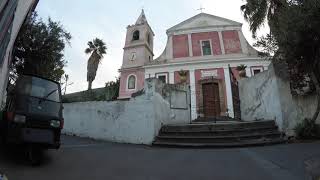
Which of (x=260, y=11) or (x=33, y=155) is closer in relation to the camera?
(x=33, y=155)

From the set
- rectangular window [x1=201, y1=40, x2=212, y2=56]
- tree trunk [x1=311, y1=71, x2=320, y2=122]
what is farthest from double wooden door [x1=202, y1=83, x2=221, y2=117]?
tree trunk [x1=311, y1=71, x2=320, y2=122]

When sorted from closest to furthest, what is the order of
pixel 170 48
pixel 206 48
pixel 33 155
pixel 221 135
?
pixel 33 155 < pixel 221 135 < pixel 206 48 < pixel 170 48

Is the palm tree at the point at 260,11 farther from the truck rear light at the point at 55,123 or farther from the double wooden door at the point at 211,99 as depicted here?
the truck rear light at the point at 55,123

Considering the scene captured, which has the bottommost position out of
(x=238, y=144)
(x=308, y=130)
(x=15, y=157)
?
(x=15, y=157)

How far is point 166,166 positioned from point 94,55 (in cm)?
2263

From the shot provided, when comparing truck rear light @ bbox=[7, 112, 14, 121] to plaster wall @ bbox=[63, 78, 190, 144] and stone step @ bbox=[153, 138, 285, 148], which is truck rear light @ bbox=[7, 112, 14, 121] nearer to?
stone step @ bbox=[153, 138, 285, 148]

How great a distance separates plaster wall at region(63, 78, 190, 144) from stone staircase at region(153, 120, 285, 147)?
28.7 inches

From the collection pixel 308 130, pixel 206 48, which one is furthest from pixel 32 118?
pixel 206 48

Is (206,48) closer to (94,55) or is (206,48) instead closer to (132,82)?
(132,82)

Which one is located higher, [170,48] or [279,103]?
[170,48]

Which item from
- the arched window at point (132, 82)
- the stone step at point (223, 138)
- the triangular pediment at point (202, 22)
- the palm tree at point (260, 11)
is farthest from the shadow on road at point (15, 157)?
the triangular pediment at point (202, 22)

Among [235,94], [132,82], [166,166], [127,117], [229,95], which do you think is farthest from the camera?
[132,82]

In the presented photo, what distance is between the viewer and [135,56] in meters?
24.4

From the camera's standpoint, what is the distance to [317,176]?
4121 mm
